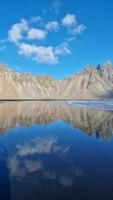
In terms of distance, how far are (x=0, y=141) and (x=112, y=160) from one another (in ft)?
29.6

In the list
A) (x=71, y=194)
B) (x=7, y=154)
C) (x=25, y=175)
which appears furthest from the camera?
(x=7, y=154)

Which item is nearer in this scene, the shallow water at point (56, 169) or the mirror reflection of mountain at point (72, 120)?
the shallow water at point (56, 169)

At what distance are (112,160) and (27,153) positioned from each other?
4.82m

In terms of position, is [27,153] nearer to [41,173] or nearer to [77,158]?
[77,158]

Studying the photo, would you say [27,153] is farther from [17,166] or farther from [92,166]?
[92,166]

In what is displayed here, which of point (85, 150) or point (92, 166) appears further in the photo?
point (85, 150)

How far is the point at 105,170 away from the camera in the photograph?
42.3 feet

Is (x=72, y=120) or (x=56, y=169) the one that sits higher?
(x=56, y=169)

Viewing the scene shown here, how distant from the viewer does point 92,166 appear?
13.6m

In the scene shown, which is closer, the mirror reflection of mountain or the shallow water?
the shallow water

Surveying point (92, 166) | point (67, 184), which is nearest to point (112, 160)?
point (92, 166)

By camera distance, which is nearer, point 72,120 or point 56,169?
point 56,169

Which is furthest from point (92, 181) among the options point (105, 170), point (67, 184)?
point (105, 170)

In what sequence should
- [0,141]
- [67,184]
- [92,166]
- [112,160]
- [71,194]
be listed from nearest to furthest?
[71,194] → [67,184] → [92,166] → [112,160] → [0,141]
